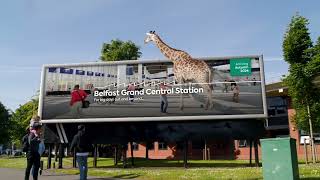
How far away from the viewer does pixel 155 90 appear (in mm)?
21562

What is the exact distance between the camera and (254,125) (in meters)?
21.0

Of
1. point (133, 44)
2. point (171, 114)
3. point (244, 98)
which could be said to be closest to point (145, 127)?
point (171, 114)

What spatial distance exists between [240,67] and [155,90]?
15.2 feet

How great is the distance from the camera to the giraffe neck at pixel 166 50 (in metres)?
22.7

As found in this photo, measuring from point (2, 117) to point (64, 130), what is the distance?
4938cm

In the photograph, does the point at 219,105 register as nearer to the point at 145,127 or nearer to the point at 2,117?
the point at 145,127

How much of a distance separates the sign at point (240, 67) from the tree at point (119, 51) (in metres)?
21.8

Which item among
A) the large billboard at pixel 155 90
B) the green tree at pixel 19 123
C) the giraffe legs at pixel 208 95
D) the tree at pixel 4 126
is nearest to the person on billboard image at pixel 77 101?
the large billboard at pixel 155 90

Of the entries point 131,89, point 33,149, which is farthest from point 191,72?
point 33,149

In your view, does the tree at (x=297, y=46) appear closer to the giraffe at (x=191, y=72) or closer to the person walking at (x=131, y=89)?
the giraffe at (x=191, y=72)

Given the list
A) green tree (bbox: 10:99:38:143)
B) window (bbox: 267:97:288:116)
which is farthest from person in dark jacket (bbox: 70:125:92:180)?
green tree (bbox: 10:99:38:143)

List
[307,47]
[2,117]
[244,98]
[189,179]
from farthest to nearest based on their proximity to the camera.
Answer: [2,117] < [307,47] < [244,98] < [189,179]

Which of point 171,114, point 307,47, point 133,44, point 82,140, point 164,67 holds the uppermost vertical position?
point 133,44

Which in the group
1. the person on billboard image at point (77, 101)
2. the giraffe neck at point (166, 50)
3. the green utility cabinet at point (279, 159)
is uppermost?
the giraffe neck at point (166, 50)
